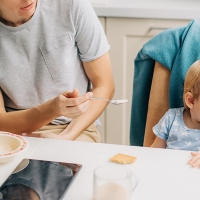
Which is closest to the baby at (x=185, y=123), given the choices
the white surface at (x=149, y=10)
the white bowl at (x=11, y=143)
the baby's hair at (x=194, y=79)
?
the baby's hair at (x=194, y=79)

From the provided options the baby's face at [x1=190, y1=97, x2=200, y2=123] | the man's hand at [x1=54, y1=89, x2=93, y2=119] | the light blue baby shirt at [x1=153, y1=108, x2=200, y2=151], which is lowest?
the light blue baby shirt at [x1=153, y1=108, x2=200, y2=151]

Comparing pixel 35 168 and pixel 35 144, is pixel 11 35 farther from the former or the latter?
pixel 35 168

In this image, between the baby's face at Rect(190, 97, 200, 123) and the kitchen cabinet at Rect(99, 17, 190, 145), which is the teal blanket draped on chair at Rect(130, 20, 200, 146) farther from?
the kitchen cabinet at Rect(99, 17, 190, 145)

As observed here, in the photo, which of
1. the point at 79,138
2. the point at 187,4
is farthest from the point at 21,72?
the point at 187,4

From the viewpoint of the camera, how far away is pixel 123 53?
2291 millimetres

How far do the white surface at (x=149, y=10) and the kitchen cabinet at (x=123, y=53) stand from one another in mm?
32

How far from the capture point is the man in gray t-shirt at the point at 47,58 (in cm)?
150

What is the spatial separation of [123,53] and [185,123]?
0.93m

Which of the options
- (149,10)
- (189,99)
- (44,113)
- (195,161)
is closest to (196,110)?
(189,99)

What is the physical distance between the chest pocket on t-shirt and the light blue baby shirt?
1.25 feet

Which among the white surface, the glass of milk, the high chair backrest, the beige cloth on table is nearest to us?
the glass of milk

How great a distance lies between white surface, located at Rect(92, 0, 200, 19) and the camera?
2119 millimetres

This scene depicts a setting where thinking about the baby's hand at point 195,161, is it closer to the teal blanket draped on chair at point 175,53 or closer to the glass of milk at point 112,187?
the glass of milk at point 112,187

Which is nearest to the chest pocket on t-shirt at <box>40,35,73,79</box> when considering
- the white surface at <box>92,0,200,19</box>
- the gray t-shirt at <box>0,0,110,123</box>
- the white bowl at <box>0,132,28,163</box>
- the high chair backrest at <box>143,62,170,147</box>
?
the gray t-shirt at <box>0,0,110,123</box>
